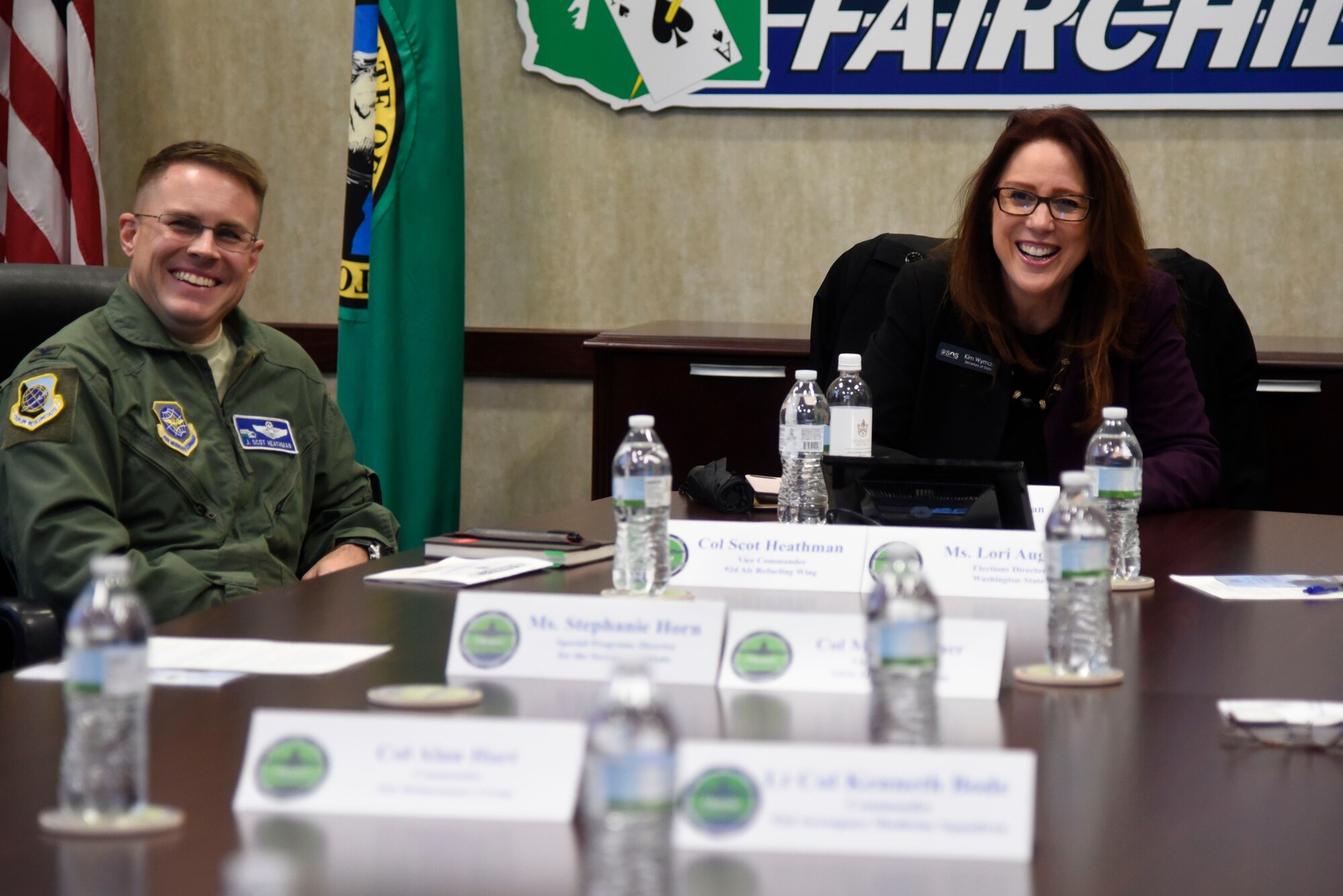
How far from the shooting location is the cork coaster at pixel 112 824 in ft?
2.93

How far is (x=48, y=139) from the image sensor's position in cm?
418

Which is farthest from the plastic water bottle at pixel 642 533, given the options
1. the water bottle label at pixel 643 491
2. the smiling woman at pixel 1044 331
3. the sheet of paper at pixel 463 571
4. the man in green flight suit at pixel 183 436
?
the smiling woman at pixel 1044 331

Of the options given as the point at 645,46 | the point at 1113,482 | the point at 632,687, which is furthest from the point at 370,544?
the point at 645,46

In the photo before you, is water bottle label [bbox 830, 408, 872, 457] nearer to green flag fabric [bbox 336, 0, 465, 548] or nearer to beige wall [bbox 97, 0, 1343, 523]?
green flag fabric [bbox 336, 0, 465, 548]

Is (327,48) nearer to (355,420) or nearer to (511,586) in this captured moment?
(355,420)

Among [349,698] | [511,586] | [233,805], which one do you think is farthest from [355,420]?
[233,805]

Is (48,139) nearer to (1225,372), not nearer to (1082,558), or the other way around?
(1225,372)

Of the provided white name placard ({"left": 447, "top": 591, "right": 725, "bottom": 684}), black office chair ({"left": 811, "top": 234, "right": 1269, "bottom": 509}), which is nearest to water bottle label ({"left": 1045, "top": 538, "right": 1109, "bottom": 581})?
white name placard ({"left": 447, "top": 591, "right": 725, "bottom": 684})

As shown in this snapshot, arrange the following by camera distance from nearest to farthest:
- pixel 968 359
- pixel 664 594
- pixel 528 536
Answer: pixel 664 594 → pixel 528 536 → pixel 968 359

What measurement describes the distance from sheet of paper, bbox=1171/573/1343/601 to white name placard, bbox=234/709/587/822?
43.0 inches

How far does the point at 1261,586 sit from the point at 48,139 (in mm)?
3536

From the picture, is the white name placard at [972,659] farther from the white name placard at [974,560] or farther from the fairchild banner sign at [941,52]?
the fairchild banner sign at [941,52]

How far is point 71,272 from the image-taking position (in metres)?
2.41

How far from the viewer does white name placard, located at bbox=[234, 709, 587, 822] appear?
36.8 inches
